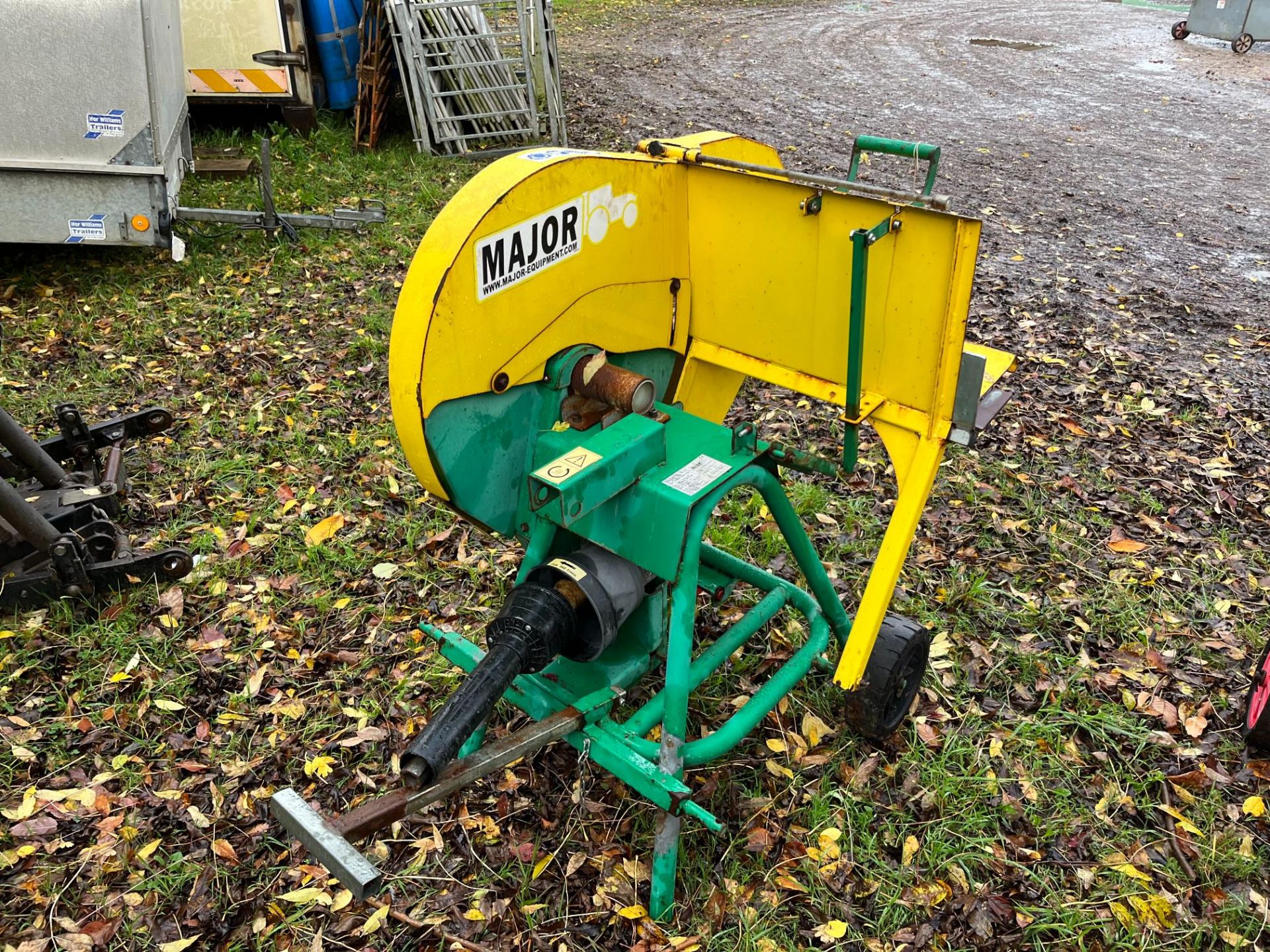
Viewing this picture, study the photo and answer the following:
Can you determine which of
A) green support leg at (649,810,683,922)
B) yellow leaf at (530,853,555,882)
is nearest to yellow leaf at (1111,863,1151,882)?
green support leg at (649,810,683,922)

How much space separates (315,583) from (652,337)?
2172 millimetres

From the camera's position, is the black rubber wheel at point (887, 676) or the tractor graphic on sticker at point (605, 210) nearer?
the tractor graphic on sticker at point (605, 210)

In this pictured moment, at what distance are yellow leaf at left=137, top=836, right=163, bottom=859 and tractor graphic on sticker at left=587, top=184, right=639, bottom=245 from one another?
249cm

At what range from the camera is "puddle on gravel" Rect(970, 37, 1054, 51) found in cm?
1539

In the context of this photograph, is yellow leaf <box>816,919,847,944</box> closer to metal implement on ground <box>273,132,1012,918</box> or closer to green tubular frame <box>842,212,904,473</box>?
metal implement on ground <box>273,132,1012,918</box>

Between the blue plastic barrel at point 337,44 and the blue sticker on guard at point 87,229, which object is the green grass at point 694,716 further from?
the blue plastic barrel at point 337,44

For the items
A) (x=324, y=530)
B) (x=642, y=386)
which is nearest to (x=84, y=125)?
(x=324, y=530)

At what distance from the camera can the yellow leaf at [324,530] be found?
4.48 m

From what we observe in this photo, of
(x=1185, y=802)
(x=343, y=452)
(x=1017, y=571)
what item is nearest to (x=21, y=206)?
(x=343, y=452)

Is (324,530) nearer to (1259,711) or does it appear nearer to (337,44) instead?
(1259,711)

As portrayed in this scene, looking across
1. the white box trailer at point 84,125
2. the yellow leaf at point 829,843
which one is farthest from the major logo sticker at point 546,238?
the white box trailer at point 84,125

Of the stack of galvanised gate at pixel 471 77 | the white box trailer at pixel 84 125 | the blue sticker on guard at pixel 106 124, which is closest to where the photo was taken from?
the white box trailer at pixel 84 125

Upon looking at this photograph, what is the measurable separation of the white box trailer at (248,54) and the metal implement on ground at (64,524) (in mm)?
5130

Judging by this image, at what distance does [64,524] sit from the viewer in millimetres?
4078
